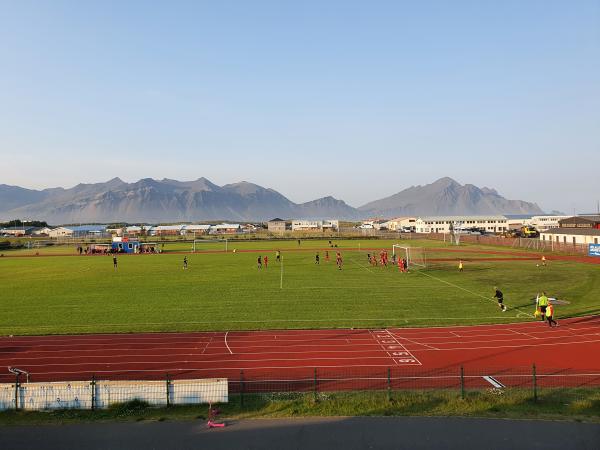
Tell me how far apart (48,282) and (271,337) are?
2788 centimetres

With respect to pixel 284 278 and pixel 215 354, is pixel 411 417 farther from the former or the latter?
pixel 284 278

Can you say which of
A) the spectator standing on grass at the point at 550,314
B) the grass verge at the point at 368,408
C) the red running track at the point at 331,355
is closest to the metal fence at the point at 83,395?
the grass verge at the point at 368,408

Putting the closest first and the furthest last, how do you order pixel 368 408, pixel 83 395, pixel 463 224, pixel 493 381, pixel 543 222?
1. pixel 368 408
2. pixel 83 395
3. pixel 493 381
4. pixel 543 222
5. pixel 463 224

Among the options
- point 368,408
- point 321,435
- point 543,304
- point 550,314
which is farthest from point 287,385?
point 543,304

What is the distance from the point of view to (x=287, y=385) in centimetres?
1546

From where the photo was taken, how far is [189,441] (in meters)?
11.2

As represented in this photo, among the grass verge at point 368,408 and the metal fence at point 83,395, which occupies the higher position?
the metal fence at point 83,395

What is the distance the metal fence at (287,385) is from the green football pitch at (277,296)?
6.58 m

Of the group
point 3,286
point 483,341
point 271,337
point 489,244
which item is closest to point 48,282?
point 3,286

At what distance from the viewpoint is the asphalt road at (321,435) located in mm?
10930

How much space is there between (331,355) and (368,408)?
5819 millimetres

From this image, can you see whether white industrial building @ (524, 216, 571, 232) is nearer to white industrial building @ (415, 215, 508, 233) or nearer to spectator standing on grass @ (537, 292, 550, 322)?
white industrial building @ (415, 215, 508, 233)

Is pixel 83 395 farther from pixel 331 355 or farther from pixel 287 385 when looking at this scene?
pixel 331 355

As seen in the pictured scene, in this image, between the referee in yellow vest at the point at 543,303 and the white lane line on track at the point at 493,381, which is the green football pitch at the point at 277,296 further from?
the white lane line on track at the point at 493,381
